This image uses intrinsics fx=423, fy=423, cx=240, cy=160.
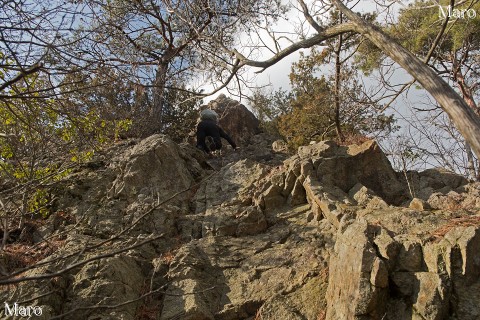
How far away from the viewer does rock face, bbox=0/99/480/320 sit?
4.53 meters

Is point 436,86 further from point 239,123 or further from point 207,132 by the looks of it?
point 239,123

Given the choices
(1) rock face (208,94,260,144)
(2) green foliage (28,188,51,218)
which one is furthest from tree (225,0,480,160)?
(1) rock face (208,94,260,144)

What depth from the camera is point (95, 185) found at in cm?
848

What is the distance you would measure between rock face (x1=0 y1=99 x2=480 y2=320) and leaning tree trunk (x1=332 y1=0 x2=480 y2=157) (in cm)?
111

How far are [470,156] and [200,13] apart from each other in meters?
7.52

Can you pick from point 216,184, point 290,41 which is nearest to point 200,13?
point 290,41

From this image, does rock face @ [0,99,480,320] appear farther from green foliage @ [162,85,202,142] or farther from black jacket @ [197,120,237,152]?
green foliage @ [162,85,202,142]

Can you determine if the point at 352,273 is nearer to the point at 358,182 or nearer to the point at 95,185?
the point at 358,182

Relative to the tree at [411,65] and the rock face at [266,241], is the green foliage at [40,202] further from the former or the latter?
the tree at [411,65]

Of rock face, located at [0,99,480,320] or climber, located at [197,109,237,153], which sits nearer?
rock face, located at [0,99,480,320]

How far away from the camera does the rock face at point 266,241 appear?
4531mm

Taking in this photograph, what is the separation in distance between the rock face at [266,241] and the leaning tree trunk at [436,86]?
1109 mm

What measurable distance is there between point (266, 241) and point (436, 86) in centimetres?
333

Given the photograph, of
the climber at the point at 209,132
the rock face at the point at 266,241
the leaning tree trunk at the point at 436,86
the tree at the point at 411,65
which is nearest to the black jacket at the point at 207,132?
the climber at the point at 209,132
